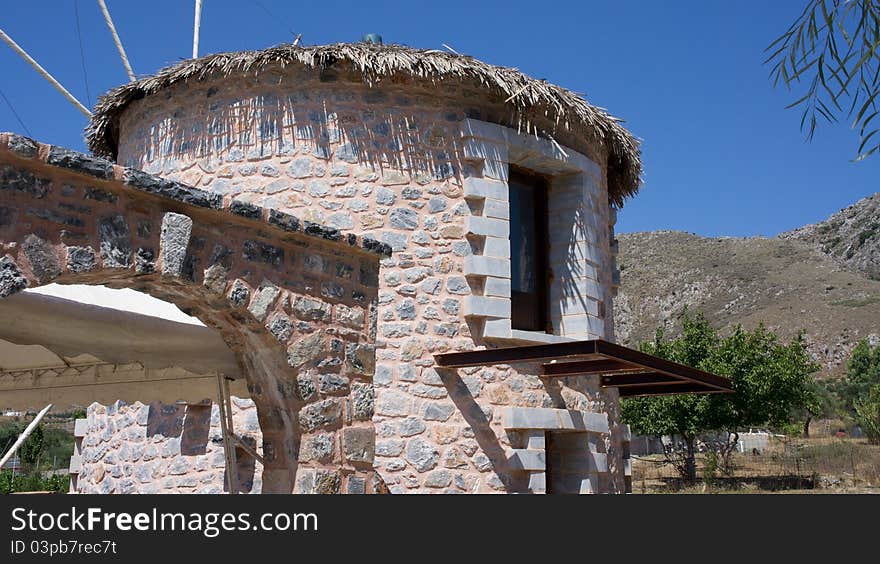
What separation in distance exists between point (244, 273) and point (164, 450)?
4.05m

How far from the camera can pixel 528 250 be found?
27.7 ft

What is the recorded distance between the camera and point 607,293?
29.3 feet

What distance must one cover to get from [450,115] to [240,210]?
363 cm

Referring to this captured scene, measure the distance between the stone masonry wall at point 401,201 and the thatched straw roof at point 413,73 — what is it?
0.52ft

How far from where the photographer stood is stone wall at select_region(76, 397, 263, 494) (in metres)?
7.58

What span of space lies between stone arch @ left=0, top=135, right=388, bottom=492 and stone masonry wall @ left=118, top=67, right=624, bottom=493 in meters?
1.90

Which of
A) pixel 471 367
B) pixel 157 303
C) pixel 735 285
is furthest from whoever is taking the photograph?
pixel 735 285

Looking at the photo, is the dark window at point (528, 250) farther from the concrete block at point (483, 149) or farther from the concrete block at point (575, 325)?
the concrete block at point (483, 149)

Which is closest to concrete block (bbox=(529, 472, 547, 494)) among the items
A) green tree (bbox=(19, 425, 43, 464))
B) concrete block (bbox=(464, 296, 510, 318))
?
concrete block (bbox=(464, 296, 510, 318))

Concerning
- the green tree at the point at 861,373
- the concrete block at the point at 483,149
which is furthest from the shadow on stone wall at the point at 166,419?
the green tree at the point at 861,373

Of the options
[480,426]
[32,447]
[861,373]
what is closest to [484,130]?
[480,426]

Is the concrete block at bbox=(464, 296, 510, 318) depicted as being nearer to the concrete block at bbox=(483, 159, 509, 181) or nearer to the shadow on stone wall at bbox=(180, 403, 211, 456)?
the concrete block at bbox=(483, 159, 509, 181)
